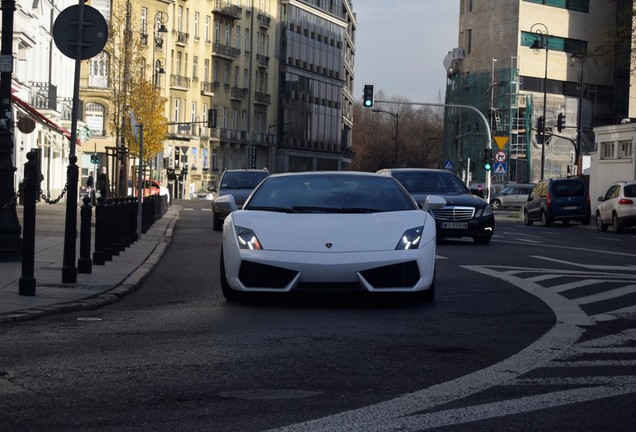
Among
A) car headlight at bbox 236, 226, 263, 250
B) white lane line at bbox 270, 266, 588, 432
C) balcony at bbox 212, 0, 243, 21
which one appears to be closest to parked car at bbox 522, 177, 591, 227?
car headlight at bbox 236, 226, 263, 250

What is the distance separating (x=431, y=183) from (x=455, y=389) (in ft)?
69.6

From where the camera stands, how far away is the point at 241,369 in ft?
25.1

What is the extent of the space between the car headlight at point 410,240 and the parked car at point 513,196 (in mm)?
65438

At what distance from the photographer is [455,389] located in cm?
688

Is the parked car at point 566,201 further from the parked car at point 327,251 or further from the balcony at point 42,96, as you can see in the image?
the parked car at point 327,251

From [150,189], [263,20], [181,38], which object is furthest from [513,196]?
[263,20]

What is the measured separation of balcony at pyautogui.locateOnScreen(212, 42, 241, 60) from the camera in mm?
113188

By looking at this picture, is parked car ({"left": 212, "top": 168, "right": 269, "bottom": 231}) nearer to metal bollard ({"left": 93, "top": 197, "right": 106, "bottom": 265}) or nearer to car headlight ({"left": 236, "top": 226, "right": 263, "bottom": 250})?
metal bollard ({"left": 93, "top": 197, "right": 106, "bottom": 265})

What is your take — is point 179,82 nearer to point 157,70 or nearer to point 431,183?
point 157,70

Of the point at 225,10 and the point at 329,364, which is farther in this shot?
the point at 225,10

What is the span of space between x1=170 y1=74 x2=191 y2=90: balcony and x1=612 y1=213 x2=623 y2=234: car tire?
6700 cm

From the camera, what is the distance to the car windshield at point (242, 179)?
37188 mm

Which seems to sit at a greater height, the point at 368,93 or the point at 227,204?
the point at 368,93

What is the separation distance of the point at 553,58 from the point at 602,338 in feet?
279
